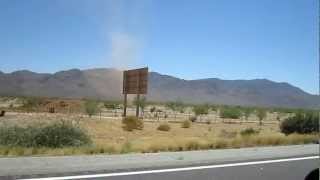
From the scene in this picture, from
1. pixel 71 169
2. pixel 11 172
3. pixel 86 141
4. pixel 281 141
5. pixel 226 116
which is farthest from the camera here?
pixel 226 116

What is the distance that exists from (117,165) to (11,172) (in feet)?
9.55

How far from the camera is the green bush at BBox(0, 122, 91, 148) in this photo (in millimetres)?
20625

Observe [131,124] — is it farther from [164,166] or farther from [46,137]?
[164,166]

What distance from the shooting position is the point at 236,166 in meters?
15.0

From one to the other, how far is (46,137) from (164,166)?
7754mm

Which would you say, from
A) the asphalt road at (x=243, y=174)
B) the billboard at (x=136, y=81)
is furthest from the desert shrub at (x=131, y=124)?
the asphalt road at (x=243, y=174)

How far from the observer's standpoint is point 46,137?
A: 20.8 metres

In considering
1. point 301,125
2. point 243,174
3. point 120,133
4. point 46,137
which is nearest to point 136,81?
point 120,133

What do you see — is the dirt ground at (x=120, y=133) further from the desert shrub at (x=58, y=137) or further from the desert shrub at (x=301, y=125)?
the desert shrub at (x=301, y=125)

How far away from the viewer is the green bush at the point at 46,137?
20625mm

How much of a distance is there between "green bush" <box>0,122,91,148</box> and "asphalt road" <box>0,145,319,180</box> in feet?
18.9

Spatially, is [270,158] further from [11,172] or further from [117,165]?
[11,172]

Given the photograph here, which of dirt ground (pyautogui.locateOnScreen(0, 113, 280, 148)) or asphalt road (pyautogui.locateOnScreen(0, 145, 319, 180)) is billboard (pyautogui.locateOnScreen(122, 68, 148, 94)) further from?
asphalt road (pyautogui.locateOnScreen(0, 145, 319, 180))

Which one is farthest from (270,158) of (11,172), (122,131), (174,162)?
(122,131)
